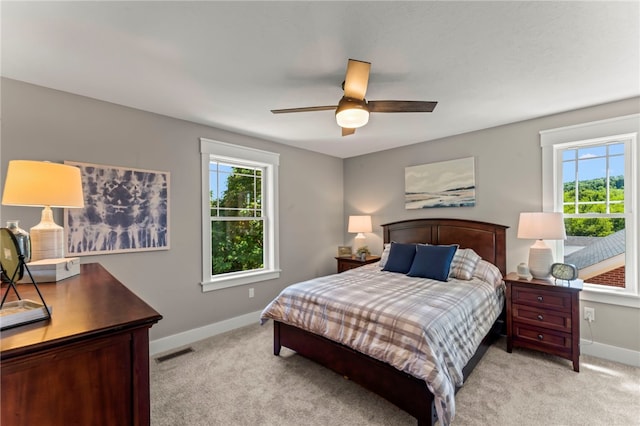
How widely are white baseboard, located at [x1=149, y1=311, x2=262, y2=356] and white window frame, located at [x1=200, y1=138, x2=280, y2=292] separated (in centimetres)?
43

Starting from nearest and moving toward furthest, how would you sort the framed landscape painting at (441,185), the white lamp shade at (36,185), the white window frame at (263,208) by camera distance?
the white lamp shade at (36,185)
the white window frame at (263,208)
the framed landscape painting at (441,185)

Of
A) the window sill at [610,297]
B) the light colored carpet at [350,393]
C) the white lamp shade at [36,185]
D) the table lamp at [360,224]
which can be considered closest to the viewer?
the white lamp shade at [36,185]

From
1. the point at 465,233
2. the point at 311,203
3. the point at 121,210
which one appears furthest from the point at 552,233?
the point at 121,210

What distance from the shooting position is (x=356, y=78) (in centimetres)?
184

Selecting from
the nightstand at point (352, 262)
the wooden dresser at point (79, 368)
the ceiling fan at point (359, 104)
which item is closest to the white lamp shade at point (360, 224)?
the nightstand at point (352, 262)

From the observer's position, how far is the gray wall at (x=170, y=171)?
2326mm

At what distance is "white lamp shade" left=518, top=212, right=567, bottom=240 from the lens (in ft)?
8.98

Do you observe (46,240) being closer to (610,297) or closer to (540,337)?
(540,337)

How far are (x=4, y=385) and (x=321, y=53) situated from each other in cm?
208

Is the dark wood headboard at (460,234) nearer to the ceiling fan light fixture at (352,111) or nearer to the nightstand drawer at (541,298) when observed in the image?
the nightstand drawer at (541,298)

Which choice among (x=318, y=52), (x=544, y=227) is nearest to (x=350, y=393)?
(x=544, y=227)

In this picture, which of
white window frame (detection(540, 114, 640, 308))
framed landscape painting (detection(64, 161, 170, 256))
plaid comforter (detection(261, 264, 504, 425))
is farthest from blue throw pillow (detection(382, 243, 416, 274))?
framed landscape painting (detection(64, 161, 170, 256))

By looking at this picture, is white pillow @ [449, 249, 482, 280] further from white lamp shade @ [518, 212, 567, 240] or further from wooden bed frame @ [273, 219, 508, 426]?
white lamp shade @ [518, 212, 567, 240]

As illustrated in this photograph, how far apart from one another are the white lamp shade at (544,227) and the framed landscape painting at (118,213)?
12.1ft
